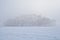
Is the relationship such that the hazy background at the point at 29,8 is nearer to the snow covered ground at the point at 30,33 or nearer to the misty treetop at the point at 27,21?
the misty treetop at the point at 27,21

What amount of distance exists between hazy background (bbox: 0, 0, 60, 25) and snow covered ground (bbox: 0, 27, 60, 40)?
0.80 ft

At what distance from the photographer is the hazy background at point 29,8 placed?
5.73 feet

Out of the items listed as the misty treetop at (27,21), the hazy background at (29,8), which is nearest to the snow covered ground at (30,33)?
the misty treetop at (27,21)

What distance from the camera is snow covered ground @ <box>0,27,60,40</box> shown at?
175 centimetres

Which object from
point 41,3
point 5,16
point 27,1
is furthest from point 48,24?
point 5,16

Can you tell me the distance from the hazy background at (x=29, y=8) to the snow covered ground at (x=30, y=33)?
24 centimetres

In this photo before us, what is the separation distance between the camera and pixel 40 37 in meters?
1.78

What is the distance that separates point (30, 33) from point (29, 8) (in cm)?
56

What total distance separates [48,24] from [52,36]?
0.29 meters

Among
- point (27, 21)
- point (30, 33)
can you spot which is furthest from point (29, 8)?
point (30, 33)

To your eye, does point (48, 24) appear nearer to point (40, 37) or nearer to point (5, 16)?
point (40, 37)

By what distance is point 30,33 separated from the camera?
1.77 metres

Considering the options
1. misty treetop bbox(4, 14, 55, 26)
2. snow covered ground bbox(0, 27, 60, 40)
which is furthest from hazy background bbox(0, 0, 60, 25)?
snow covered ground bbox(0, 27, 60, 40)

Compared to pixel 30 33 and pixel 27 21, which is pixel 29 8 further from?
pixel 30 33
